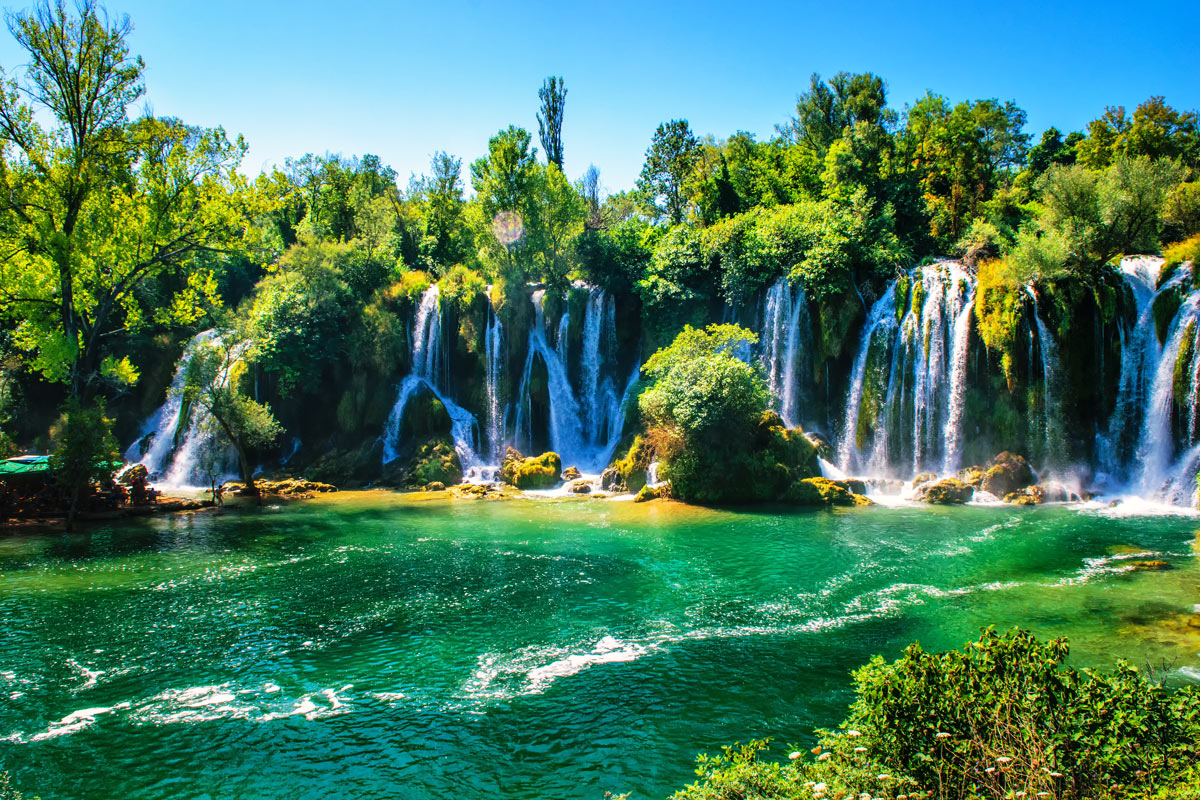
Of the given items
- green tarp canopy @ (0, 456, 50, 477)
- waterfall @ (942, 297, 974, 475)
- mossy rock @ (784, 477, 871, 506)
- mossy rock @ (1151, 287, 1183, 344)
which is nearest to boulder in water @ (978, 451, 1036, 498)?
waterfall @ (942, 297, 974, 475)

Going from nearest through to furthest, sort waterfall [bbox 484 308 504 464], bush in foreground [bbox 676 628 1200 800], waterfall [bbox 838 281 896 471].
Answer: bush in foreground [bbox 676 628 1200 800], waterfall [bbox 838 281 896 471], waterfall [bbox 484 308 504 464]

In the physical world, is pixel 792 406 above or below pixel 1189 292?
below

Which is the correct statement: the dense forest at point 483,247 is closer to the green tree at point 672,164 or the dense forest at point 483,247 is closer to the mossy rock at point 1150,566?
the green tree at point 672,164

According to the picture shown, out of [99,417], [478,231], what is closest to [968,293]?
[478,231]

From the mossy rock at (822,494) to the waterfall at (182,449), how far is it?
89.1 ft

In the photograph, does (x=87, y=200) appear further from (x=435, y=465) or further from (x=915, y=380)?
(x=915, y=380)

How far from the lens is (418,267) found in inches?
2002

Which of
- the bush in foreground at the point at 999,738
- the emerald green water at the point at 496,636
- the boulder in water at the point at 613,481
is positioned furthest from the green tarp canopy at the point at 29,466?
the bush in foreground at the point at 999,738

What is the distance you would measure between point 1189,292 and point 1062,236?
4679 millimetres

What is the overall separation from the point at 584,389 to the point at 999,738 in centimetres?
3331

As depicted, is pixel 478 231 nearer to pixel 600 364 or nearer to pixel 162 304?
pixel 600 364

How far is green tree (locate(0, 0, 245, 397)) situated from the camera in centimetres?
2319

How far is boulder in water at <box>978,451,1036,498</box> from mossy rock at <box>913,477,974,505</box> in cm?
72

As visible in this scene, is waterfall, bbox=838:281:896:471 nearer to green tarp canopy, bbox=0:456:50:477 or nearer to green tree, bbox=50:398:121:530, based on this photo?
green tree, bbox=50:398:121:530
